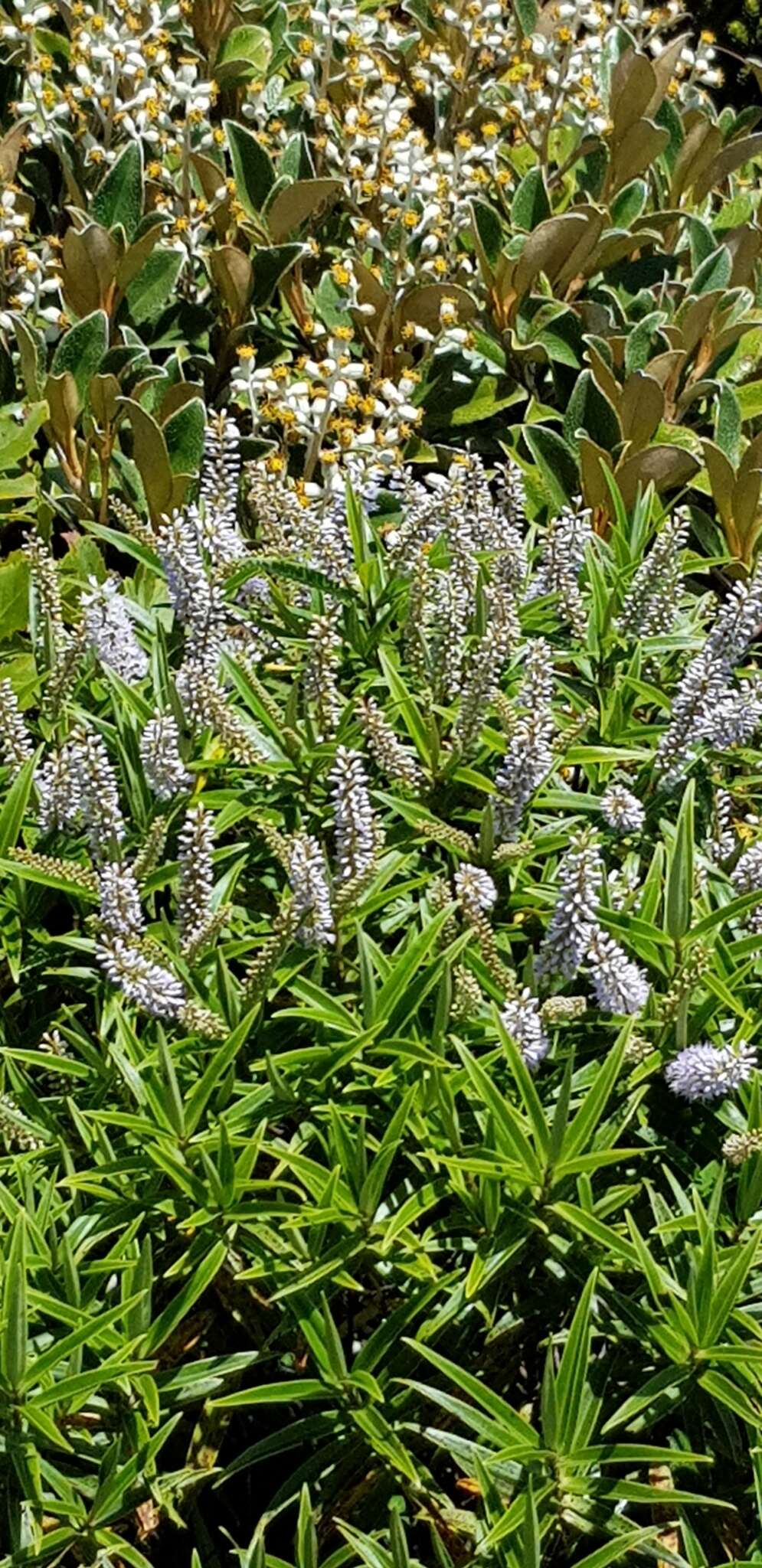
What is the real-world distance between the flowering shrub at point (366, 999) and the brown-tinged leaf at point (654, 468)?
0.03ft

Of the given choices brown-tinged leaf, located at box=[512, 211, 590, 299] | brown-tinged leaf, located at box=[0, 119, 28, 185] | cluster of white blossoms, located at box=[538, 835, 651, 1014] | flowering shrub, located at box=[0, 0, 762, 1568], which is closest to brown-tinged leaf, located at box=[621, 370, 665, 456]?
flowering shrub, located at box=[0, 0, 762, 1568]

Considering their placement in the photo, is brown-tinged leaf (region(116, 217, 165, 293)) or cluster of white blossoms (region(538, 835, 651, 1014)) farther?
brown-tinged leaf (region(116, 217, 165, 293))

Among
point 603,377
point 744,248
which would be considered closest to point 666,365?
point 603,377

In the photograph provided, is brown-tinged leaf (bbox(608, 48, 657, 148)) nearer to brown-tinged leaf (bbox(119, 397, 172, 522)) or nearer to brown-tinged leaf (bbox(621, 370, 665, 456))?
brown-tinged leaf (bbox(621, 370, 665, 456))

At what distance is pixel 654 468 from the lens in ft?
15.5

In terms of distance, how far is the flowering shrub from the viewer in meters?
2.56

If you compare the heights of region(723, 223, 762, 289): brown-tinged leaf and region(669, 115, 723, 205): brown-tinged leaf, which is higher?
region(669, 115, 723, 205): brown-tinged leaf

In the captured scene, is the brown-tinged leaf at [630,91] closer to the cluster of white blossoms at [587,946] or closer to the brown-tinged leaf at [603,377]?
the brown-tinged leaf at [603,377]

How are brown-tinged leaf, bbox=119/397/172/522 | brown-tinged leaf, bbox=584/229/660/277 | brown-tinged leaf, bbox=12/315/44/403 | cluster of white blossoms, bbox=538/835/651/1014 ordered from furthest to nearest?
brown-tinged leaf, bbox=584/229/660/277
brown-tinged leaf, bbox=12/315/44/403
brown-tinged leaf, bbox=119/397/172/522
cluster of white blossoms, bbox=538/835/651/1014

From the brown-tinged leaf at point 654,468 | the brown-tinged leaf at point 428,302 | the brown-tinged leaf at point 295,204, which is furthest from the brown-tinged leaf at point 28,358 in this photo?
the brown-tinged leaf at point 654,468

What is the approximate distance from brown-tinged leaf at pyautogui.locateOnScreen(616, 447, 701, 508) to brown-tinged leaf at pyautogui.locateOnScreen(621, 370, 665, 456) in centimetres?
11

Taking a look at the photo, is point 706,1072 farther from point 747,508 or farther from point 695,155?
point 695,155

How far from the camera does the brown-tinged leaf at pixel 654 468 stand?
4688 millimetres

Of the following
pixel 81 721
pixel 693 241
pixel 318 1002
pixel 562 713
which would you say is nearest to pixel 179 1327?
pixel 318 1002
